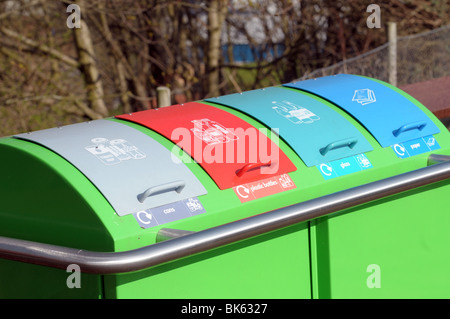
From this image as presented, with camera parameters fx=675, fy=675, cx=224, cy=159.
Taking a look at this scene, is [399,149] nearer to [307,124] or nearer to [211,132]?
[307,124]

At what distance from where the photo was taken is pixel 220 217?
6.84 ft

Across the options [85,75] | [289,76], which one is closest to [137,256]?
[85,75]

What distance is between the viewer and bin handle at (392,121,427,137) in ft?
8.63

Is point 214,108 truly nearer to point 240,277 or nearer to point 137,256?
point 240,277

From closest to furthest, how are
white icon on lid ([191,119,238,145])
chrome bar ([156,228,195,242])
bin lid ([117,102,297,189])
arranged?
1. chrome bar ([156,228,195,242])
2. bin lid ([117,102,297,189])
3. white icon on lid ([191,119,238,145])

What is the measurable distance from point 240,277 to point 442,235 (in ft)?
3.25

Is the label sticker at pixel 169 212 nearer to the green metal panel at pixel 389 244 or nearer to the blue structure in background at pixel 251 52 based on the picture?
the green metal panel at pixel 389 244

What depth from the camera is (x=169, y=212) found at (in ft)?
6.59

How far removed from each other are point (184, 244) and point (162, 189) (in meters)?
0.25

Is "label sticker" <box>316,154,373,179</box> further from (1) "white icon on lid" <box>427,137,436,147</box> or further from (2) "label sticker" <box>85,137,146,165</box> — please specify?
(2) "label sticker" <box>85,137,146,165</box>

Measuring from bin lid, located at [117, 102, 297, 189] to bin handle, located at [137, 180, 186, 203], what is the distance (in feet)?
0.45

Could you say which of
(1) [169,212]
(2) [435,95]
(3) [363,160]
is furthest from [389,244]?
(2) [435,95]

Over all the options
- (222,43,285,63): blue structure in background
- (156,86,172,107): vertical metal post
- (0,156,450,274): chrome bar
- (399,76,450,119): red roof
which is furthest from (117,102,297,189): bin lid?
(222,43,285,63): blue structure in background

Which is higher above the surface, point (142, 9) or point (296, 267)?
point (142, 9)
